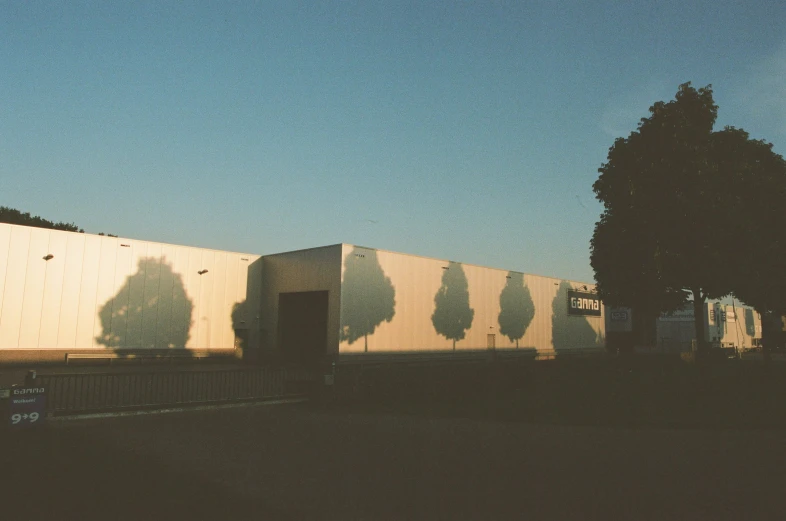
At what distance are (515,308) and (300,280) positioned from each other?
16.2 metres

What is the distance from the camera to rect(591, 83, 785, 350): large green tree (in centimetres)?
2514

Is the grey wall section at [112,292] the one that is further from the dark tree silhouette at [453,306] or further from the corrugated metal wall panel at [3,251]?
the dark tree silhouette at [453,306]

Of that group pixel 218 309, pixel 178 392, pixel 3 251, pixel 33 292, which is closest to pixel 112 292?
pixel 33 292

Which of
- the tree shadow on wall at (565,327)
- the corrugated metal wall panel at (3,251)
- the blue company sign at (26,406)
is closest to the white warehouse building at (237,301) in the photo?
the corrugated metal wall panel at (3,251)

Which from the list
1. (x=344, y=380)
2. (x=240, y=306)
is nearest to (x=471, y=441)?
(x=344, y=380)

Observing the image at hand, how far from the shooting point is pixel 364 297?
28297 millimetres

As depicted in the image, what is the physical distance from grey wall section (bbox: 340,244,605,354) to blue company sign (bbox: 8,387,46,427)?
16.7 metres

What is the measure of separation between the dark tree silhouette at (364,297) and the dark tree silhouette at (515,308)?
10.8 meters

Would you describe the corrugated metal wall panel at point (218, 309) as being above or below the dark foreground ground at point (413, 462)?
above

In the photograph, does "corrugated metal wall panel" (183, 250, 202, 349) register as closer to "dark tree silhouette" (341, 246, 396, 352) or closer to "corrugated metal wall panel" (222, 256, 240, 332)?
"corrugated metal wall panel" (222, 256, 240, 332)

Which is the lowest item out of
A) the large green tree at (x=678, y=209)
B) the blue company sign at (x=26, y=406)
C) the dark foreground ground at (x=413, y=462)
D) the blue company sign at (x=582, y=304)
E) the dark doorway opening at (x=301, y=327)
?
the dark foreground ground at (x=413, y=462)

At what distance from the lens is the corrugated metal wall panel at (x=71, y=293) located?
85.8 feet

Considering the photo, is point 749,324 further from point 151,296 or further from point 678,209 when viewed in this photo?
point 151,296

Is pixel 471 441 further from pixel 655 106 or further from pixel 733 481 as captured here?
pixel 655 106
